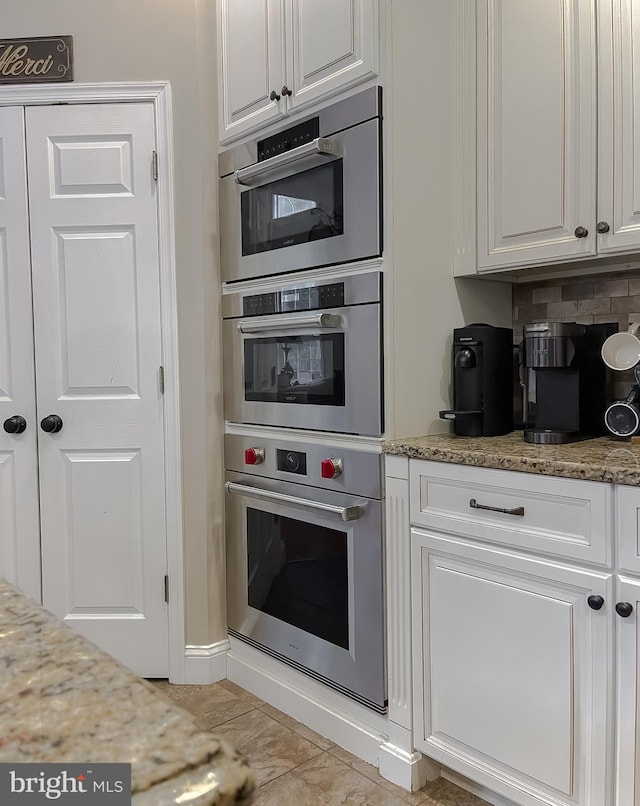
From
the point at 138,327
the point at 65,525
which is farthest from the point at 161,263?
the point at 65,525

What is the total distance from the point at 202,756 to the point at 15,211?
100 inches

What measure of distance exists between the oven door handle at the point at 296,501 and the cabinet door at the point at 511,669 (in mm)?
212

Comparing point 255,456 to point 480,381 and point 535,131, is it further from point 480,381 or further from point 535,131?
point 535,131

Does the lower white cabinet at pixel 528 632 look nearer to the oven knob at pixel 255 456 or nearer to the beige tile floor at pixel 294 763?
the beige tile floor at pixel 294 763

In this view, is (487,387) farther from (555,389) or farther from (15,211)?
(15,211)

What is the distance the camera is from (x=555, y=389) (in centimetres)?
184

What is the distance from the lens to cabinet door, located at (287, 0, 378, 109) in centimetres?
187

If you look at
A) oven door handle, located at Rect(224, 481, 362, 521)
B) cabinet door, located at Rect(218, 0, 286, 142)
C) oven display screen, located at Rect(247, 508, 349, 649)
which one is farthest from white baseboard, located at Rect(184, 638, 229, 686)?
cabinet door, located at Rect(218, 0, 286, 142)

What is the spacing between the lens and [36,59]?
2.45 metres

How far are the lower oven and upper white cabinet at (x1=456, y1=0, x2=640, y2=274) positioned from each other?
788 mm

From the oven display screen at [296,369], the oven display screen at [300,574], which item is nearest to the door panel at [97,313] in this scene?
the oven display screen at [296,369]

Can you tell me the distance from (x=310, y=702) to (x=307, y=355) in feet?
3.79

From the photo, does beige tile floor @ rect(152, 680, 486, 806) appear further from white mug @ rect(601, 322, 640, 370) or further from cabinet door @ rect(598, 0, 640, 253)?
cabinet door @ rect(598, 0, 640, 253)

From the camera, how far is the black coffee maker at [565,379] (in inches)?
69.1
